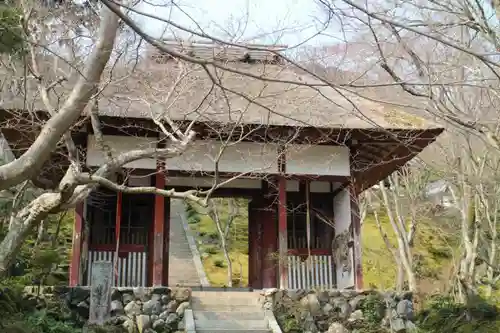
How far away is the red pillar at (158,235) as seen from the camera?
10.8 m

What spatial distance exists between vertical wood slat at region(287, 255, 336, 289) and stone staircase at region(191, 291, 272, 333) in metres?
1.68

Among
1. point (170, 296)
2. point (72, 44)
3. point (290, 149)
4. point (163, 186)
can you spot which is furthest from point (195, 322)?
point (72, 44)

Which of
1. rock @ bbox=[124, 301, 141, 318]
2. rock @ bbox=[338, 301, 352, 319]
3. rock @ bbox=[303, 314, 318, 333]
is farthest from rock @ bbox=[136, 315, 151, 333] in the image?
rock @ bbox=[338, 301, 352, 319]

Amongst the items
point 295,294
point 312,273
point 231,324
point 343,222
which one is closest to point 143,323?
point 231,324

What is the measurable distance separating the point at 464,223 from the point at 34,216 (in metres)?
10.4

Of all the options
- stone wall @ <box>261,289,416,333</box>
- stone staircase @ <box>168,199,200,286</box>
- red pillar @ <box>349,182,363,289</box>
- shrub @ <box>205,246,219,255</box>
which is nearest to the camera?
stone wall @ <box>261,289,416,333</box>

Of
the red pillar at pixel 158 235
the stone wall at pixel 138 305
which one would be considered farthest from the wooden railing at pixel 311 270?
the stone wall at pixel 138 305

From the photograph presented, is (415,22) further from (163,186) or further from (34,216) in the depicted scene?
(163,186)

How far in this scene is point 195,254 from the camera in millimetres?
22250

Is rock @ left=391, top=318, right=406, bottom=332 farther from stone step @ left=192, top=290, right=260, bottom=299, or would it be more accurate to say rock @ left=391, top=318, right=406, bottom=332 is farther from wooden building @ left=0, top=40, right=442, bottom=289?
stone step @ left=192, top=290, right=260, bottom=299

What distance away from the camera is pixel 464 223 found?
14625 mm

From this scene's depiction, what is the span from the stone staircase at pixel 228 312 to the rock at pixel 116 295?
1176 mm

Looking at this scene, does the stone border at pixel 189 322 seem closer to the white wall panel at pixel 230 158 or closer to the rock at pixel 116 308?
the rock at pixel 116 308

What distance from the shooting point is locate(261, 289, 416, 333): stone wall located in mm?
10023
